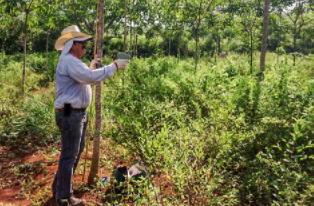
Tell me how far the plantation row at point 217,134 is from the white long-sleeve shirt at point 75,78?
0.47 m

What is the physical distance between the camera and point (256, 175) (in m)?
2.62

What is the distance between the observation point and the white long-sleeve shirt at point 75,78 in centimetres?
276

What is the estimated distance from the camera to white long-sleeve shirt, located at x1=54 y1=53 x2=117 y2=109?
276 centimetres

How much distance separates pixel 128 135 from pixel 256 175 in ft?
4.63

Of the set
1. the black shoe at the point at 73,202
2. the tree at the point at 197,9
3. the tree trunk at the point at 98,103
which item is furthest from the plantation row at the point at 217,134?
the tree at the point at 197,9

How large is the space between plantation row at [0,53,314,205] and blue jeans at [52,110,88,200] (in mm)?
337

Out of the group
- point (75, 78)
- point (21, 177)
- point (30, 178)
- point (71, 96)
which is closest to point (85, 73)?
point (75, 78)

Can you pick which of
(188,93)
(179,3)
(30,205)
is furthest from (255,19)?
(30,205)

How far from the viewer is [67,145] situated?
296 cm

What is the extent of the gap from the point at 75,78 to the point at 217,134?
5.50 feet

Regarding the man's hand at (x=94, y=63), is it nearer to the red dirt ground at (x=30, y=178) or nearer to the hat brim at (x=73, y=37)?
the hat brim at (x=73, y=37)

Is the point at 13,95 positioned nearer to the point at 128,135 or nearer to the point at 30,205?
the point at 30,205

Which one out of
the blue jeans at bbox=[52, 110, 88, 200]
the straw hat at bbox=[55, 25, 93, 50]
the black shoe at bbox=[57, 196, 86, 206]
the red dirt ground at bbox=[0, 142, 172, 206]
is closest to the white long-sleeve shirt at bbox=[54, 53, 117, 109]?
the blue jeans at bbox=[52, 110, 88, 200]

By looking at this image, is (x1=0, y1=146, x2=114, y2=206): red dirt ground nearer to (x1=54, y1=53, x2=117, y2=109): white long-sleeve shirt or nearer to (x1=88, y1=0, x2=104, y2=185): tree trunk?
(x1=88, y1=0, x2=104, y2=185): tree trunk
